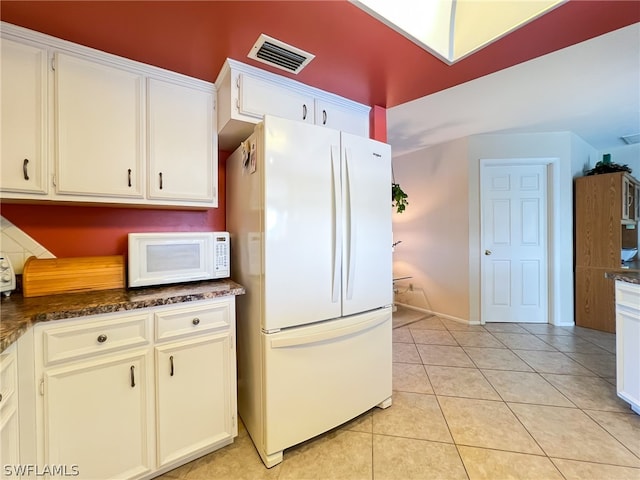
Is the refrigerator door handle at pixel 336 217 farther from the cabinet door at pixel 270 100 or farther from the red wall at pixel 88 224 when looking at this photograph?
the red wall at pixel 88 224

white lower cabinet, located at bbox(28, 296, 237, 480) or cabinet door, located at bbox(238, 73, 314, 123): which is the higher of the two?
cabinet door, located at bbox(238, 73, 314, 123)

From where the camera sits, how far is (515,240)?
142 inches

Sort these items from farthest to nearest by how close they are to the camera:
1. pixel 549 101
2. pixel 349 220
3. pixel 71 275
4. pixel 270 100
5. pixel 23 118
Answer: pixel 549 101
pixel 270 100
pixel 349 220
pixel 71 275
pixel 23 118

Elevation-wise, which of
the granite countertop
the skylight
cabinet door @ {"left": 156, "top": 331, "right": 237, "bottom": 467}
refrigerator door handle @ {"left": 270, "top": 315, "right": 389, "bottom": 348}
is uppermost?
the skylight

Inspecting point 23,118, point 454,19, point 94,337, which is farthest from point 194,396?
point 454,19

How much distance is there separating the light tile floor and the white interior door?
954mm

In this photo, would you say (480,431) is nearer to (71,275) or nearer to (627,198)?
(71,275)

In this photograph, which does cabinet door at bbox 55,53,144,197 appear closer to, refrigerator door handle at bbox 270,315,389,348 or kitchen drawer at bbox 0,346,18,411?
kitchen drawer at bbox 0,346,18,411

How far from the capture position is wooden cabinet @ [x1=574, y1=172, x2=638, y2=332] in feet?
10.4

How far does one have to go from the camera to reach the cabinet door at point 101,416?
3.76ft

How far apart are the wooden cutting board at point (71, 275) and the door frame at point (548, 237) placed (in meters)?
3.72

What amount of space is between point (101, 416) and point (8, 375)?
1.33ft

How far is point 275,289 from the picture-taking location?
1.42m

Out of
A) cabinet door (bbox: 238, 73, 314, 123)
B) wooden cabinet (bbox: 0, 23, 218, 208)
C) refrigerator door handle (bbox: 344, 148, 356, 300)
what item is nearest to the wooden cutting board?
wooden cabinet (bbox: 0, 23, 218, 208)
